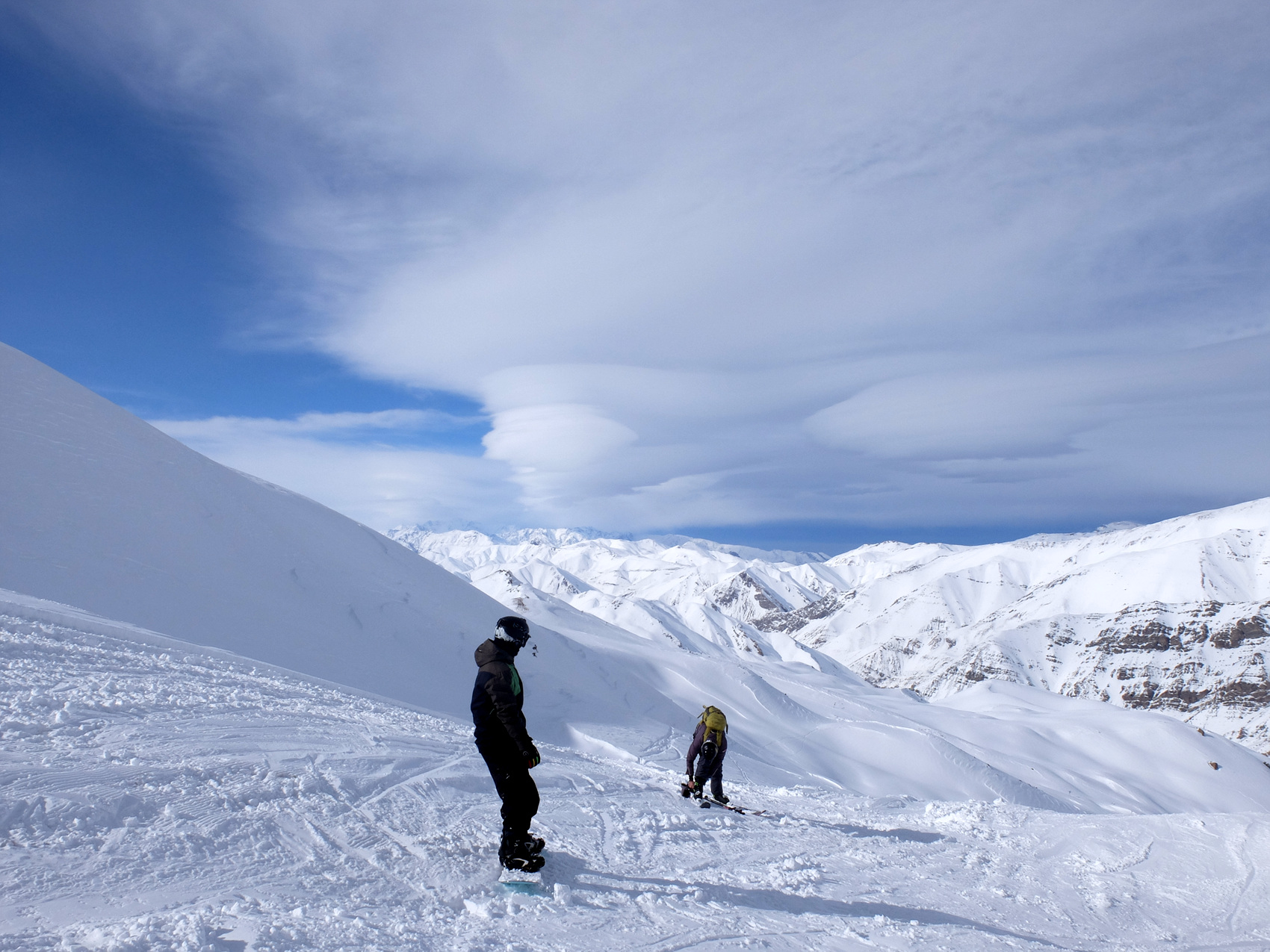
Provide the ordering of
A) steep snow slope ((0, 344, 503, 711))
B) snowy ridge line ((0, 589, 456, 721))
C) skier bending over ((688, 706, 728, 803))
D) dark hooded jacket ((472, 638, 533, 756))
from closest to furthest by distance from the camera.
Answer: dark hooded jacket ((472, 638, 533, 756)), skier bending over ((688, 706, 728, 803)), snowy ridge line ((0, 589, 456, 721)), steep snow slope ((0, 344, 503, 711))

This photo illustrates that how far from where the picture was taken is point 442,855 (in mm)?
6145

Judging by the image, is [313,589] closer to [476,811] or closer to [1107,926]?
[476,811]

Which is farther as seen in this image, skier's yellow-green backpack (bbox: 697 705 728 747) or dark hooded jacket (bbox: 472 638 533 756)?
skier's yellow-green backpack (bbox: 697 705 728 747)

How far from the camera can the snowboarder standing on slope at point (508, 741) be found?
5.74 metres

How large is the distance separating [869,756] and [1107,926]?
32.5 metres

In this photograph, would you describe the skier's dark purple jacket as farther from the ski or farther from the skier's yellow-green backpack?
the ski

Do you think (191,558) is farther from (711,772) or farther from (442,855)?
(442,855)

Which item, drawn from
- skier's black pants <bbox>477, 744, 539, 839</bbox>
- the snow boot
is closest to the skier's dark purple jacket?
the snow boot

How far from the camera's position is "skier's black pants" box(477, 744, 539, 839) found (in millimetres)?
5922

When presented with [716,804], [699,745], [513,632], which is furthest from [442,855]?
[699,745]

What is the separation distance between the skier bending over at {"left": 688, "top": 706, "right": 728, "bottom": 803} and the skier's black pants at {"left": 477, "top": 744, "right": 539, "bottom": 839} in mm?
5946

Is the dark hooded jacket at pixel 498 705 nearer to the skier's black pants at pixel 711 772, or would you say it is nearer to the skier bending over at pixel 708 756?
the skier bending over at pixel 708 756

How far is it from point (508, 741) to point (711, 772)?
6599 millimetres

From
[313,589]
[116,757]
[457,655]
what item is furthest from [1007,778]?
[116,757]
